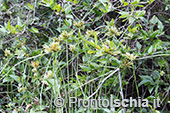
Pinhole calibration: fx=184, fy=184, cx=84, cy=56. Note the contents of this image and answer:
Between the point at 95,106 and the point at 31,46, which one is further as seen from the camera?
the point at 31,46

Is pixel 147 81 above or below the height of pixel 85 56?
below

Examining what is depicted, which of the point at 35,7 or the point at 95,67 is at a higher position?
the point at 35,7

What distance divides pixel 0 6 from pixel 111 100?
101 cm

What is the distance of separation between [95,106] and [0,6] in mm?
980

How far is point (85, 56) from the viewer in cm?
92

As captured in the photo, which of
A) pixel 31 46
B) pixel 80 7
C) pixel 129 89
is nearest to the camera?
pixel 129 89

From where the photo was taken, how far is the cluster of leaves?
83 cm

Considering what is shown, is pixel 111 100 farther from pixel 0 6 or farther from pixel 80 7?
pixel 0 6

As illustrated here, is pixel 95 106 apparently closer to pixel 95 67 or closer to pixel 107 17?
pixel 95 67

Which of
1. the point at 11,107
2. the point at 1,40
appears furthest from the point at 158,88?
the point at 1,40

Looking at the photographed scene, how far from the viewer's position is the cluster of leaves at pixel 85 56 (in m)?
0.83

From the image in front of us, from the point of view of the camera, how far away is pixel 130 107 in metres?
0.85

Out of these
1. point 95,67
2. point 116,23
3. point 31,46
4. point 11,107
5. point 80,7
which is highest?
point 80,7

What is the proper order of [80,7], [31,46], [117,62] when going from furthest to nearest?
[31,46] < [80,7] < [117,62]
